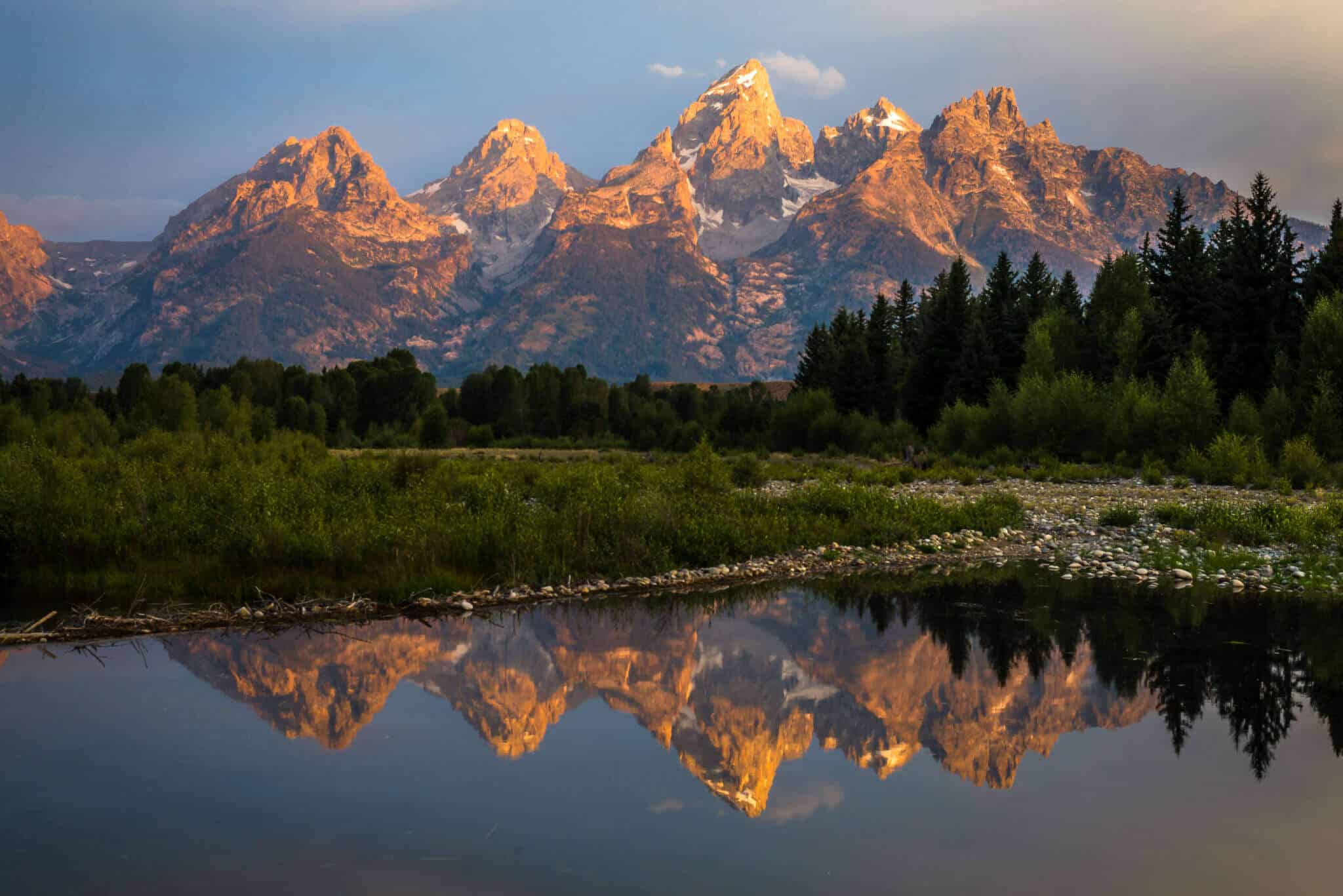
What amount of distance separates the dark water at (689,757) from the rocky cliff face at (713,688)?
0.19ft

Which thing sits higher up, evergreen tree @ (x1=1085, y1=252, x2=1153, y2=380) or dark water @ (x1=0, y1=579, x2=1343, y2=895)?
evergreen tree @ (x1=1085, y1=252, x2=1153, y2=380)

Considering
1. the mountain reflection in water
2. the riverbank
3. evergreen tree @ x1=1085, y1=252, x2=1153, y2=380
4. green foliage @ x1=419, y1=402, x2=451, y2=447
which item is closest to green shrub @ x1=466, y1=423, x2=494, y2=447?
green foliage @ x1=419, y1=402, x2=451, y2=447

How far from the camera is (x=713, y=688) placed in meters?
14.0

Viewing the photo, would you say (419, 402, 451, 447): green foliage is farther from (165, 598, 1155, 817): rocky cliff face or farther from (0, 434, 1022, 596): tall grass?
(165, 598, 1155, 817): rocky cliff face

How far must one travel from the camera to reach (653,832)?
30.2 ft

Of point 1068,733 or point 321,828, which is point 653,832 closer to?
point 321,828

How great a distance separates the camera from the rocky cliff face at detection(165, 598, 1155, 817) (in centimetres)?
1160

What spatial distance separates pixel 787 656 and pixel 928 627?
302 centimetres

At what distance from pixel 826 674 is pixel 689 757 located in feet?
13.1

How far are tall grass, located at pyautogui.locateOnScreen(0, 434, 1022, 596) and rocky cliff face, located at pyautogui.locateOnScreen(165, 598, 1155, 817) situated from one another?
115 inches

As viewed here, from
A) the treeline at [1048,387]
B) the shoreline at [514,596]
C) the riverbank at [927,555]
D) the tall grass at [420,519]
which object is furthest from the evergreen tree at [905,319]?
the shoreline at [514,596]

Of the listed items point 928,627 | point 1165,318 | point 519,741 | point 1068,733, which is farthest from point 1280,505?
point 1165,318

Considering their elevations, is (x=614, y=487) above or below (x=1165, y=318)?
below

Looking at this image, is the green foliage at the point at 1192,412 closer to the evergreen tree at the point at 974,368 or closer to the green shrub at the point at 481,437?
the evergreen tree at the point at 974,368
